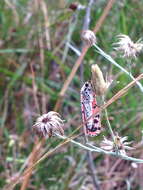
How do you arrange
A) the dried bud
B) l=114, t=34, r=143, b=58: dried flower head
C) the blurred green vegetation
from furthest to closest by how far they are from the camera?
the blurred green vegetation → l=114, t=34, r=143, b=58: dried flower head → the dried bud

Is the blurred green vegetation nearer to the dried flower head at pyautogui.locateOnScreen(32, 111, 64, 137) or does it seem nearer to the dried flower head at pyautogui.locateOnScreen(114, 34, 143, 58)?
the dried flower head at pyautogui.locateOnScreen(114, 34, 143, 58)

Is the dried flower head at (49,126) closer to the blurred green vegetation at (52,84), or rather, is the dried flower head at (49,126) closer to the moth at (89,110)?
the moth at (89,110)

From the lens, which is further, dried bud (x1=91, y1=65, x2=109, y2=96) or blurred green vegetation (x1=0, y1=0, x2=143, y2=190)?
blurred green vegetation (x1=0, y1=0, x2=143, y2=190)

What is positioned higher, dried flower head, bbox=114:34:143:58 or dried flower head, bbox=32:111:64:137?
dried flower head, bbox=114:34:143:58

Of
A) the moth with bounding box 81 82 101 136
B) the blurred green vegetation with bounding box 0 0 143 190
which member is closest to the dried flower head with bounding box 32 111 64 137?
the moth with bounding box 81 82 101 136

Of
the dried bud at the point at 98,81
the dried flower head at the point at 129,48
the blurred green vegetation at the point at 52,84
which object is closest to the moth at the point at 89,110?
the dried bud at the point at 98,81

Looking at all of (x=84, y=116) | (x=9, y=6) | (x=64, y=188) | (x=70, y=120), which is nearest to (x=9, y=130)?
(x=70, y=120)

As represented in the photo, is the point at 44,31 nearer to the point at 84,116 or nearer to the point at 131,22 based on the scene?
the point at 131,22

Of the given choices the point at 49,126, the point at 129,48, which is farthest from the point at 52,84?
the point at 49,126
